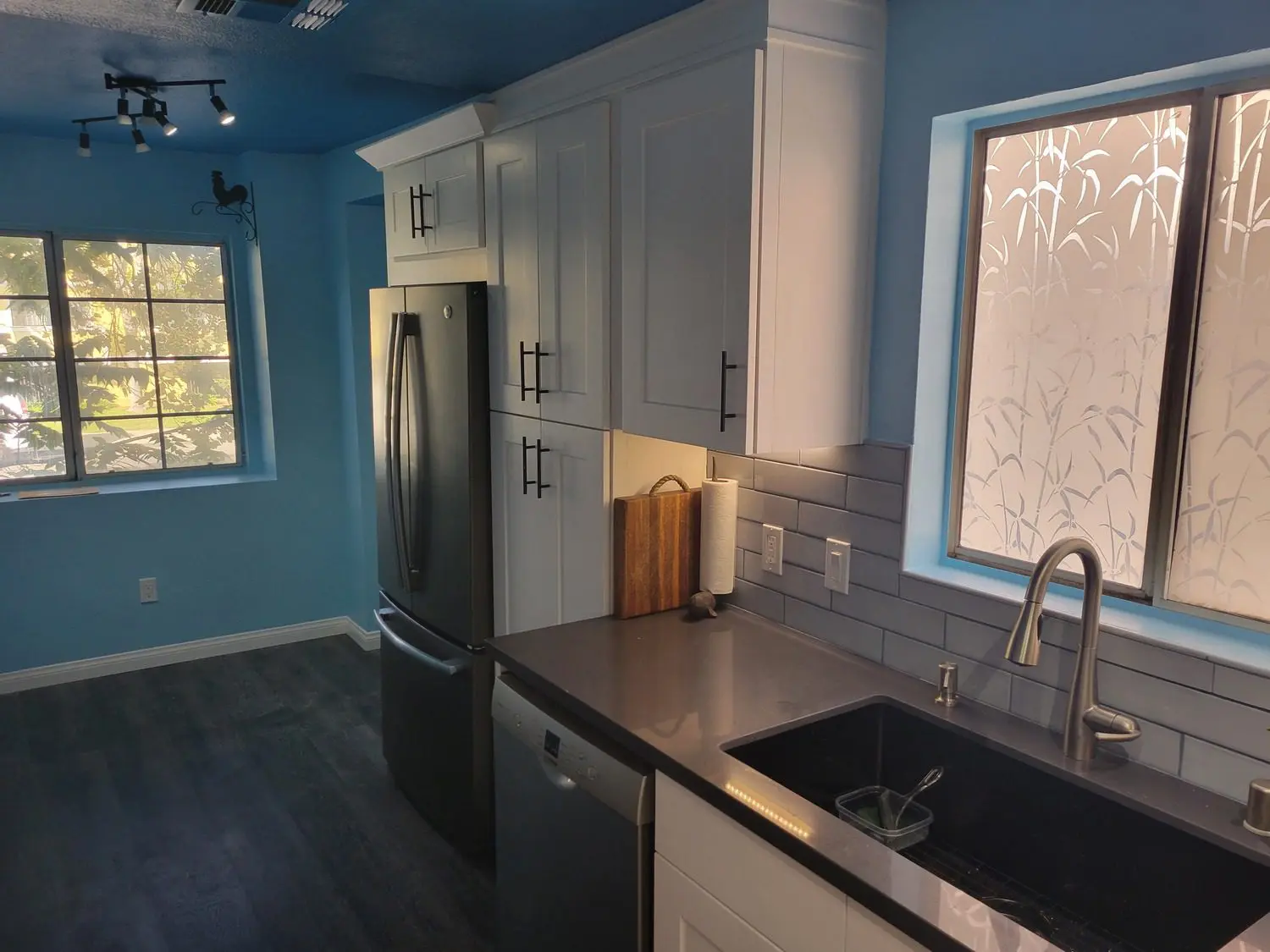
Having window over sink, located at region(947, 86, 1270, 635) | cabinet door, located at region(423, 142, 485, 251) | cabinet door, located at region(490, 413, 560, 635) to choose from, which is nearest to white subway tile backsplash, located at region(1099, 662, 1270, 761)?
window over sink, located at region(947, 86, 1270, 635)

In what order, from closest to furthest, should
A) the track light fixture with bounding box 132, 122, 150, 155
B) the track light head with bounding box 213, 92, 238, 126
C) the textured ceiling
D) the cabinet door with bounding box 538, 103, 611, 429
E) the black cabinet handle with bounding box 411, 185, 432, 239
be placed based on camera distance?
the textured ceiling
the cabinet door with bounding box 538, 103, 611, 429
the track light head with bounding box 213, 92, 238, 126
the black cabinet handle with bounding box 411, 185, 432, 239
the track light fixture with bounding box 132, 122, 150, 155

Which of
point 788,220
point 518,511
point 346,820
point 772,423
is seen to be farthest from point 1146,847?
point 346,820

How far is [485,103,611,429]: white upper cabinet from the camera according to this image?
217 cm

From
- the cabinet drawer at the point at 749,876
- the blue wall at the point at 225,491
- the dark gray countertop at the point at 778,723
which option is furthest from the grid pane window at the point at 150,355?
the cabinet drawer at the point at 749,876

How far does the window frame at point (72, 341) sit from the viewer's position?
4.08 meters

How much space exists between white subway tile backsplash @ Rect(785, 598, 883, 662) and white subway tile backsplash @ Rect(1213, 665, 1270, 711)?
68 centimetres

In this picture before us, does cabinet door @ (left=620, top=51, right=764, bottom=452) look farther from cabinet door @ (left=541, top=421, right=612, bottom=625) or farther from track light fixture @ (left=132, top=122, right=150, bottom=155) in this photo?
track light fixture @ (left=132, top=122, right=150, bottom=155)

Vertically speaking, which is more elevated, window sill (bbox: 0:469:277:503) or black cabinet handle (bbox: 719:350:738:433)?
black cabinet handle (bbox: 719:350:738:433)

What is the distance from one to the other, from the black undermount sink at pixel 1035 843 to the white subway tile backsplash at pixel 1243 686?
0.75 feet

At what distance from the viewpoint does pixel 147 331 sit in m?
4.34

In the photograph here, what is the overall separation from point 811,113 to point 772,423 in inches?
23.9

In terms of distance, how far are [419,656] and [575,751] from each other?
1.18m

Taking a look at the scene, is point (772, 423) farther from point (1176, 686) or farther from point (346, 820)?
point (346, 820)

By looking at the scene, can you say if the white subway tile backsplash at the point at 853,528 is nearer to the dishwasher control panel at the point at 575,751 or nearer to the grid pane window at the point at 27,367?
the dishwasher control panel at the point at 575,751
